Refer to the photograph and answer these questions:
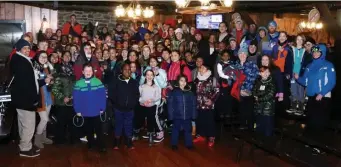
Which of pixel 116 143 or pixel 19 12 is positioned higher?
pixel 19 12

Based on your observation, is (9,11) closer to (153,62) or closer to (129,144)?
(153,62)

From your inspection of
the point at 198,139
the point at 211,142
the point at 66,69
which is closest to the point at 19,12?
the point at 66,69

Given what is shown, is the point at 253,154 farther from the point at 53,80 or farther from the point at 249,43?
the point at 53,80

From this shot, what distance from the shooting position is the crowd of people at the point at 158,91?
578 cm

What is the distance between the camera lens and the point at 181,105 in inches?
241

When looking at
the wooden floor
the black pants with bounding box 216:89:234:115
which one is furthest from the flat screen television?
the wooden floor

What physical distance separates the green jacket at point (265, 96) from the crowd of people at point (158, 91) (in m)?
0.02

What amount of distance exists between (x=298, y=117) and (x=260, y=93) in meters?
1.26

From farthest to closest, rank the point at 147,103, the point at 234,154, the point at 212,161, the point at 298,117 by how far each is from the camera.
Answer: the point at 298,117
the point at 147,103
the point at 234,154
the point at 212,161

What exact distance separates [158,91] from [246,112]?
5.17 ft

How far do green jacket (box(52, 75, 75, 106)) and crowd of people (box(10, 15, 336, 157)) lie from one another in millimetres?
16

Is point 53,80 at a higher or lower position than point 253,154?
higher

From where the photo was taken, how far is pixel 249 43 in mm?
7344

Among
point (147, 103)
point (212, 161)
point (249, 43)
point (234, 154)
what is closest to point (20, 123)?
point (147, 103)
